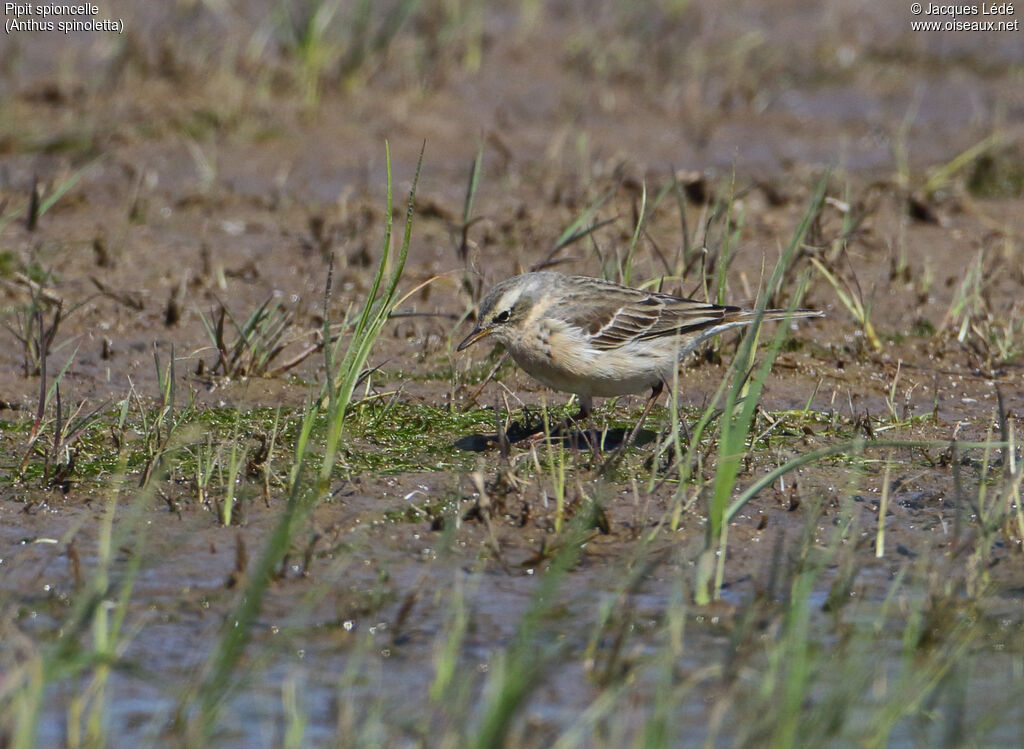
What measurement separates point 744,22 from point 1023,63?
9.79ft

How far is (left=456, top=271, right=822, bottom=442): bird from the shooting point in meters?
7.03

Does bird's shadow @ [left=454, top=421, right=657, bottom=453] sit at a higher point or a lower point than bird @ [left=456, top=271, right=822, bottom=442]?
lower

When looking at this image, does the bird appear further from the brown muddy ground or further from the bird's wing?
the brown muddy ground

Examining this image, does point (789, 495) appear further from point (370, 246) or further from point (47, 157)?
point (47, 157)

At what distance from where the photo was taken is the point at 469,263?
925 cm

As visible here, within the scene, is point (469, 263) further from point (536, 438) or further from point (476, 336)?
point (536, 438)

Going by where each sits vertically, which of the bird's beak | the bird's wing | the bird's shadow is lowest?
the bird's shadow

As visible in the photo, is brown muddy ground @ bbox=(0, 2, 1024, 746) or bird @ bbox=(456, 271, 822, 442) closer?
brown muddy ground @ bbox=(0, 2, 1024, 746)

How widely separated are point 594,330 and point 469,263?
7.16 ft

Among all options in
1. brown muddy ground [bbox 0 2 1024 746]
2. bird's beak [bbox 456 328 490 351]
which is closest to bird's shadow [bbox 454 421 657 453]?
brown muddy ground [bbox 0 2 1024 746]

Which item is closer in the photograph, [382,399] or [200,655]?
[200,655]

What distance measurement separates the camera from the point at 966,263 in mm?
10078

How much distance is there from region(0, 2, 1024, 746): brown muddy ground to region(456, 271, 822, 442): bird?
12.1 inches

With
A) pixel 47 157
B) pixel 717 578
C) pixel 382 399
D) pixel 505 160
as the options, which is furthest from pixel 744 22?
pixel 717 578
